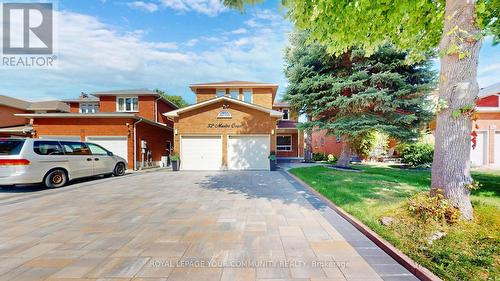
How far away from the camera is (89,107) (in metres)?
22.1

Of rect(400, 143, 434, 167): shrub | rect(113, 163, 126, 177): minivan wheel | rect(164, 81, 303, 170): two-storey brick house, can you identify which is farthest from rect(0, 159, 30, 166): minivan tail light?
rect(400, 143, 434, 167): shrub

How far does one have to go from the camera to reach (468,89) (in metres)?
3.77

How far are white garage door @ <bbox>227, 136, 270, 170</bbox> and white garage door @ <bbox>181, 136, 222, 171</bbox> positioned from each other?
0.76 meters

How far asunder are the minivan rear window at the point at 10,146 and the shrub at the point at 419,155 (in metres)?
19.0

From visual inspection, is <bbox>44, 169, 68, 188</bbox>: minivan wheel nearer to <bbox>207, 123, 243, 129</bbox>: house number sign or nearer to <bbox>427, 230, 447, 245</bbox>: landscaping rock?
<bbox>207, 123, 243, 129</bbox>: house number sign

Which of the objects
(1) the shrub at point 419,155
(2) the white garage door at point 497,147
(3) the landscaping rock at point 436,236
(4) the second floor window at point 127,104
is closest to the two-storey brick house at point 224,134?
(4) the second floor window at point 127,104

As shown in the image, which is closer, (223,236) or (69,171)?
(223,236)

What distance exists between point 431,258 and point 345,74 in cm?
995

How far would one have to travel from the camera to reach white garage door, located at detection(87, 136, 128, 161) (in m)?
13.1

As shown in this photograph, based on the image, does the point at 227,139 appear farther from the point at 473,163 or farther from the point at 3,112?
the point at 3,112

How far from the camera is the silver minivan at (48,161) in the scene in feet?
22.2

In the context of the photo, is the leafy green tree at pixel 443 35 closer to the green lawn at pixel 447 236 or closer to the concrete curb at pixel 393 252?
the green lawn at pixel 447 236

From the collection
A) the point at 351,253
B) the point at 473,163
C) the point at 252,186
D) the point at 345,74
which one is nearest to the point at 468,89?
the point at 351,253

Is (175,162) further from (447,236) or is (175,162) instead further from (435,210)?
(447,236)
